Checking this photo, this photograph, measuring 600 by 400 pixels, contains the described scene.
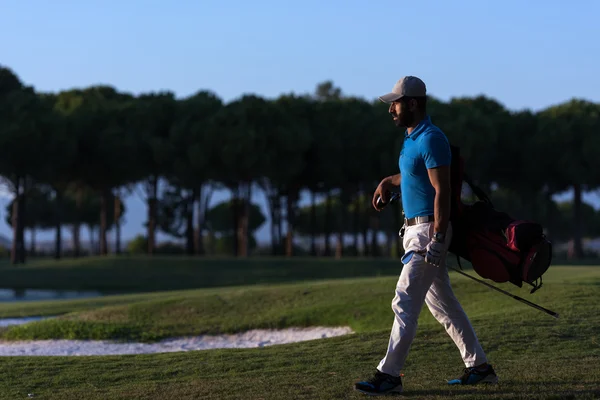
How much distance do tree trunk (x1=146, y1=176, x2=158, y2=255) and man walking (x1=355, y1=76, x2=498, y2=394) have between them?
47646 mm

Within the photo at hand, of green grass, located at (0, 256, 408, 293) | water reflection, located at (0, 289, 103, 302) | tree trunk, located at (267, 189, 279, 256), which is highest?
tree trunk, located at (267, 189, 279, 256)

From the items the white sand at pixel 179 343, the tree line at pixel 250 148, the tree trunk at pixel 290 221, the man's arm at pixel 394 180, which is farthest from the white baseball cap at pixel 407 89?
the tree trunk at pixel 290 221

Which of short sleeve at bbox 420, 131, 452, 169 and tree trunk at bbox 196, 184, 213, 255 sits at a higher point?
tree trunk at bbox 196, 184, 213, 255

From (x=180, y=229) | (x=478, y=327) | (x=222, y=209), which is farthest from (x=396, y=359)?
(x=222, y=209)

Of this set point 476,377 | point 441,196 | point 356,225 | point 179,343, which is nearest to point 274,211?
point 356,225

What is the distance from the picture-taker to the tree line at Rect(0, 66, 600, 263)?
50.3m

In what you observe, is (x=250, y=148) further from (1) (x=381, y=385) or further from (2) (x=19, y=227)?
(1) (x=381, y=385)

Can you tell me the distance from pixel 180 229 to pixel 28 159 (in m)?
31.1

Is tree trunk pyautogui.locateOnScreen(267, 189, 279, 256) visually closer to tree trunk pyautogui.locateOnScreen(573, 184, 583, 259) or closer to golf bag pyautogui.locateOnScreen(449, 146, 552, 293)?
tree trunk pyautogui.locateOnScreen(573, 184, 583, 259)

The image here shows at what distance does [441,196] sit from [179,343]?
9737 millimetres

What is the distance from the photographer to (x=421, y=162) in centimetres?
762

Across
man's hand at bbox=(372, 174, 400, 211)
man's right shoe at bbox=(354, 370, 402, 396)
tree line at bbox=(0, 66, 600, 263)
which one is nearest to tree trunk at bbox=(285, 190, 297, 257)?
tree line at bbox=(0, 66, 600, 263)

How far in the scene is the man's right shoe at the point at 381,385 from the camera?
7.64 metres

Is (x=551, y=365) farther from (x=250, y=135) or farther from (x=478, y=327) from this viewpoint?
(x=250, y=135)
